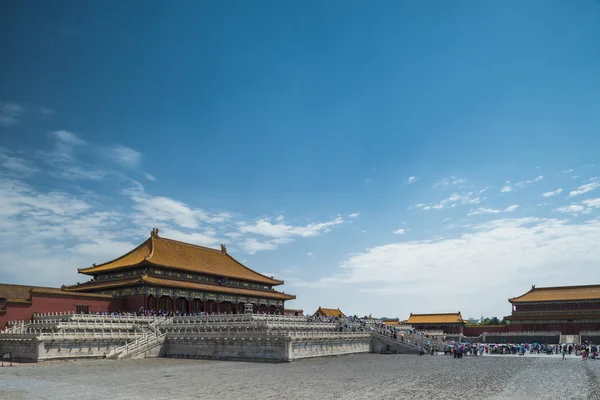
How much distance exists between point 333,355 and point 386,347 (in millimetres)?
8511

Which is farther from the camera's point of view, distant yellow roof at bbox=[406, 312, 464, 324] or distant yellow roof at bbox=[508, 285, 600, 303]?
distant yellow roof at bbox=[406, 312, 464, 324]

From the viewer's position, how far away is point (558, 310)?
7262cm

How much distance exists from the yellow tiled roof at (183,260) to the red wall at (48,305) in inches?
257

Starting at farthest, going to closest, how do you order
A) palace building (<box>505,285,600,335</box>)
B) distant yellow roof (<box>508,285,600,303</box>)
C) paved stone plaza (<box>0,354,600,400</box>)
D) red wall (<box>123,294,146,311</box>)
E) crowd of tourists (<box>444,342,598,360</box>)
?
distant yellow roof (<box>508,285,600,303</box>) < palace building (<box>505,285,600,335</box>) < red wall (<box>123,294,146,311</box>) < crowd of tourists (<box>444,342,598,360</box>) < paved stone plaza (<box>0,354,600,400</box>)

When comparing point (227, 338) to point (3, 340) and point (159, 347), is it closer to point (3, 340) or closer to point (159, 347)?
point (159, 347)

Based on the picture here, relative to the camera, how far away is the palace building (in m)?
69.8

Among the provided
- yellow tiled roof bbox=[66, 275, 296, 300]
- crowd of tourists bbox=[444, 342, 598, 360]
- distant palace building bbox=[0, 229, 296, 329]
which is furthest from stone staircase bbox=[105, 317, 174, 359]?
crowd of tourists bbox=[444, 342, 598, 360]

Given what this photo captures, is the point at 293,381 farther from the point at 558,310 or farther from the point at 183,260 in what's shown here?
the point at 558,310

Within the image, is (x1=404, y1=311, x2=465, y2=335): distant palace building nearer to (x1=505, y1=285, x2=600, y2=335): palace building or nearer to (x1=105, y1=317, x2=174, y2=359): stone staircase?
Result: (x1=505, y1=285, x2=600, y2=335): palace building

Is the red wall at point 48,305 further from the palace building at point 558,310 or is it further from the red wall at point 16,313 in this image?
the palace building at point 558,310

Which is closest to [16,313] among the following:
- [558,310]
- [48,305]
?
[48,305]

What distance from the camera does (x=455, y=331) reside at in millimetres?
80438

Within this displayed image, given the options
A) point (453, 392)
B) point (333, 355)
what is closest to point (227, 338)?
point (333, 355)

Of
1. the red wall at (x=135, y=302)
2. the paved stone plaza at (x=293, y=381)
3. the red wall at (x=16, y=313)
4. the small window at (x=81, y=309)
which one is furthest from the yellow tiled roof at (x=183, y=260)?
the paved stone plaza at (x=293, y=381)
